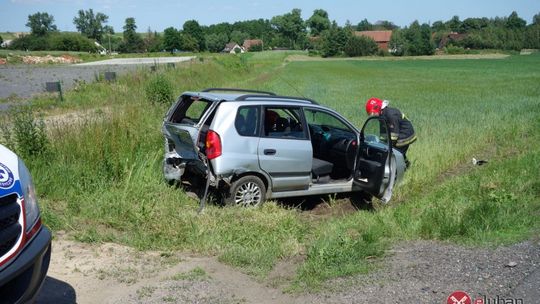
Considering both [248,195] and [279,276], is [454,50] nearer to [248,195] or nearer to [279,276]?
[248,195]

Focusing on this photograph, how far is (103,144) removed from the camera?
334 inches

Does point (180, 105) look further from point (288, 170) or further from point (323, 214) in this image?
point (323, 214)

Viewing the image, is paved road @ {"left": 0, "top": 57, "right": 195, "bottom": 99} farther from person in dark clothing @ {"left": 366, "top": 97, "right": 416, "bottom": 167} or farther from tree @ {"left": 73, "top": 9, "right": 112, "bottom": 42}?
tree @ {"left": 73, "top": 9, "right": 112, "bottom": 42}

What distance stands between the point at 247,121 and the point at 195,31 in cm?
14530

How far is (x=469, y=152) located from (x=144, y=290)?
8.87m

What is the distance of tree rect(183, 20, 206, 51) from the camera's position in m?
145

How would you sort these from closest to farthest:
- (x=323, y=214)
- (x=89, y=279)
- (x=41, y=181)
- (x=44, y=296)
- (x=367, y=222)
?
1. (x=44, y=296)
2. (x=89, y=279)
3. (x=367, y=222)
4. (x=41, y=181)
5. (x=323, y=214)

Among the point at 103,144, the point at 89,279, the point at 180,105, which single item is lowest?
the point at 89,279

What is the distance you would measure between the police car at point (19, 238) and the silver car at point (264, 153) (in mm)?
3650

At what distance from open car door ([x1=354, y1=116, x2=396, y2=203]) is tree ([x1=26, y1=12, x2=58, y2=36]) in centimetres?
12583

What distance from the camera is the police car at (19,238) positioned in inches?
119

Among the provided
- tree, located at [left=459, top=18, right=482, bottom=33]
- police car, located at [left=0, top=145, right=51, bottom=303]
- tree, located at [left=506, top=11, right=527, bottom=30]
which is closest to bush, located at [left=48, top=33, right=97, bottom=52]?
police car, located at [left=0, top=145, right=51, bottom=303]

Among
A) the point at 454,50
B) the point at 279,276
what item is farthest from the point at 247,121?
the point at 454,50

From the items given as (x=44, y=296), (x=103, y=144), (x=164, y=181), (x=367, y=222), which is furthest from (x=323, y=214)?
(x=44, y=296)
